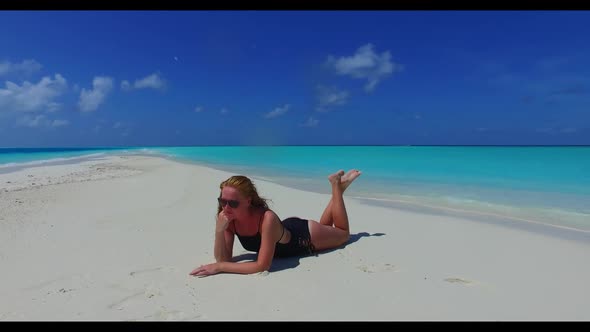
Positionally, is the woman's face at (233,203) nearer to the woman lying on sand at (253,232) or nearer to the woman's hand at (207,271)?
the woman lying on sand at (253,232)

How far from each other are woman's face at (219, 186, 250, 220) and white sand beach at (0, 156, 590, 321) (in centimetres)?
62

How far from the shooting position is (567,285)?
11.1 feet

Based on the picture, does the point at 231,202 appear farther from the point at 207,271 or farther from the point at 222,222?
the point at 207,271

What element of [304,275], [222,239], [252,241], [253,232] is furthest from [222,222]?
[304,275]

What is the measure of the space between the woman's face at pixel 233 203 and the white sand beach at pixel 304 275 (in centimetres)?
62

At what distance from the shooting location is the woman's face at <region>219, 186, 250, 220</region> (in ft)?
12.0

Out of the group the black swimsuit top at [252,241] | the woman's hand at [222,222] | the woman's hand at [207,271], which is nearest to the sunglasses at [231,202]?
the woman's hand at [222,222]

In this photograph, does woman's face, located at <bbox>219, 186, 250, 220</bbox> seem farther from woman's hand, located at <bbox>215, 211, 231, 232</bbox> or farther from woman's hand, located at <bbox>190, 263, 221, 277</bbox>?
woman's hand, located at <bbox>190, 263, 221, 277</bbox>

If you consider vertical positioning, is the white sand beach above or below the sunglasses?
below

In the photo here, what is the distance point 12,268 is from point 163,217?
2.96 metres

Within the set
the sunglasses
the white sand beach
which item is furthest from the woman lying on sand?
the white sand beach

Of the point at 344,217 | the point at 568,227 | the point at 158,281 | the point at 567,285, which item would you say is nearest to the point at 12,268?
the point at 158,281
